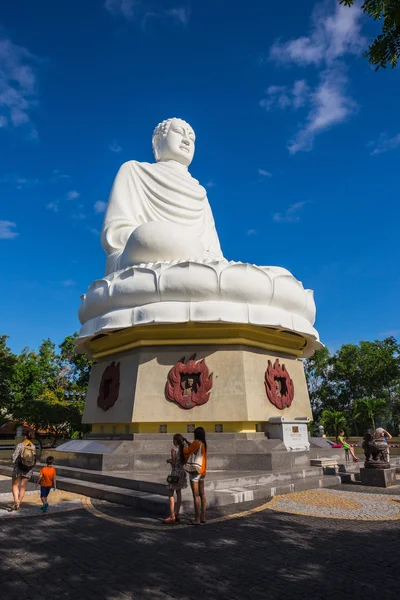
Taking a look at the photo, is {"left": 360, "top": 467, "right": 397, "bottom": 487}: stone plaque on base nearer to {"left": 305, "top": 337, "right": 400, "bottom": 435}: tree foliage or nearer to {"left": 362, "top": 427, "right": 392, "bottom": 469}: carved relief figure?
{"left": 362, "top": 427, "right": 392, "bottom": 469}: carved relief figure

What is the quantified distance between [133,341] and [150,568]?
773 cm

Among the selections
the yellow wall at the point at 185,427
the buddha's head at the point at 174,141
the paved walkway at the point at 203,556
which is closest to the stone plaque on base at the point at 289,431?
the yellow wall at the point at 185,427

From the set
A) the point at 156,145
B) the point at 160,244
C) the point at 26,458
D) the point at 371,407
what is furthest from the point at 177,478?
the point at 371,407

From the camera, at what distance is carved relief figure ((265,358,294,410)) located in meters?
11.5

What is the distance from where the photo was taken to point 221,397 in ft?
35.4

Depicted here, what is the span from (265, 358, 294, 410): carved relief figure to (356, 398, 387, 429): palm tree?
23.9 meters

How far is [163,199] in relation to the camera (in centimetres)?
1529

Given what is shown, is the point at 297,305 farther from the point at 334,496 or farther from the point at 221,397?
the point at 334,496

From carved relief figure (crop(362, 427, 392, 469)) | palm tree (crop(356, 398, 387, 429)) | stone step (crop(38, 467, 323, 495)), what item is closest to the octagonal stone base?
stone step (crop(38, 467, 323, 495))

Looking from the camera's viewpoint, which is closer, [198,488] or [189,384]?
[198,488]

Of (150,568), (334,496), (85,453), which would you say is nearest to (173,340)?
(85,453)

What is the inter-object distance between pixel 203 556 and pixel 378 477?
5.85 metres

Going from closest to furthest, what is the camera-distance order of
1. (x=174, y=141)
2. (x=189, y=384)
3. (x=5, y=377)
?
(x=189, y=384) < (x=174, y=141) < (x=5, y=377)

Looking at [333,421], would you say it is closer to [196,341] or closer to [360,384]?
[360,384]
